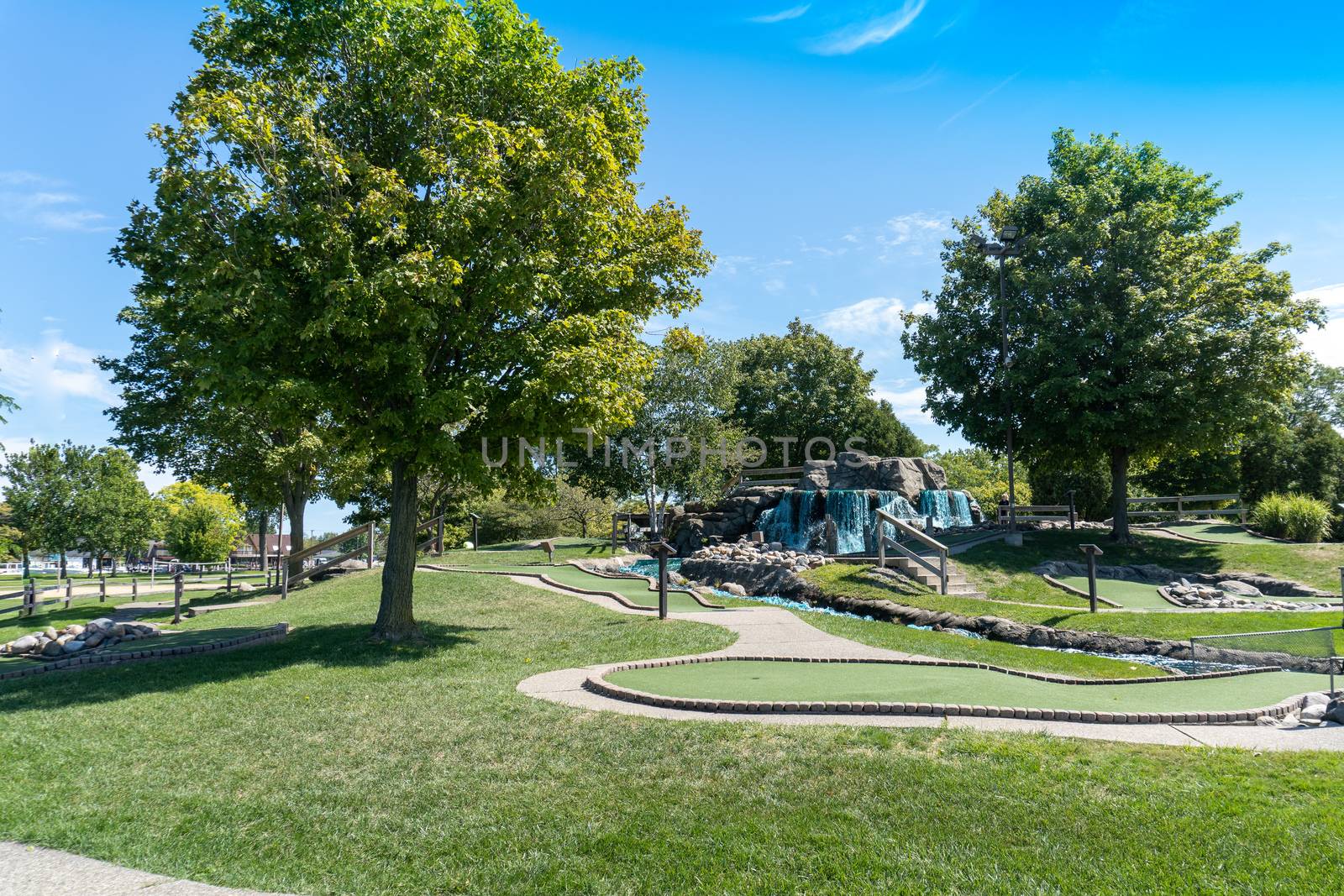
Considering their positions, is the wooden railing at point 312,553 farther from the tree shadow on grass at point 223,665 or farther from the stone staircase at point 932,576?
the stone staircase at point 932,576

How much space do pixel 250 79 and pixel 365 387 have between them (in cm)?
498

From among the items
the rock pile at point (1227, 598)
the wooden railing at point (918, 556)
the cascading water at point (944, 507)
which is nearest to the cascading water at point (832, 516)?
the cascading water at point (944, 507)

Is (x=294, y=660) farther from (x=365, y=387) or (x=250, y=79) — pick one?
(x=250, y=79)

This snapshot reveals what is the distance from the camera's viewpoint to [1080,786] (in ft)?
17.2

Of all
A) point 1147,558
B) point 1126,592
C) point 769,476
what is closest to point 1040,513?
point 769,476

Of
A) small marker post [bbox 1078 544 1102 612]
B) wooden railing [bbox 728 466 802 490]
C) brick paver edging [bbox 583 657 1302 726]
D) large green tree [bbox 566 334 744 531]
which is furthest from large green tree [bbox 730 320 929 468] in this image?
brick paver edging [bbox 583 657 1302 726]

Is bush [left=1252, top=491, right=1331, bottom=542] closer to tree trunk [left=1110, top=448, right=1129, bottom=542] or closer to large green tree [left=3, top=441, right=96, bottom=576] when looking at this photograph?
tree trunk [left=1110, top=448, right=1129, bottom=542]

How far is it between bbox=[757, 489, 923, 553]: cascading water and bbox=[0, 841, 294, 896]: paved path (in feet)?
79.9

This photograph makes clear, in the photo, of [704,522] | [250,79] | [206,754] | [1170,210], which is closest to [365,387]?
[250,79]

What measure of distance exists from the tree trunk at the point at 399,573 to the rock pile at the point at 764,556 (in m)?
11.1

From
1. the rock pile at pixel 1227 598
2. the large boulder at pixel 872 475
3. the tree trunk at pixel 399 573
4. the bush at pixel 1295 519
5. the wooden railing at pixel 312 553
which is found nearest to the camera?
the tree trunk at pixel 399 573

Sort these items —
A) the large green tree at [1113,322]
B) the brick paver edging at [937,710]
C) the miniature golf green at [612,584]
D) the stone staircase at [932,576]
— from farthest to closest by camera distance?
1. the large green tree at [1113,322]
2. the stone staircase at [932,576]
3. the miniature golf green at [612,584]
4. the brick paver edging at [937,710]

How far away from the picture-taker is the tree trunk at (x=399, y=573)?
12.4 meters

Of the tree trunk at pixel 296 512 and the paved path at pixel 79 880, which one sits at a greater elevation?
the tree trunk at pixel 296 512
